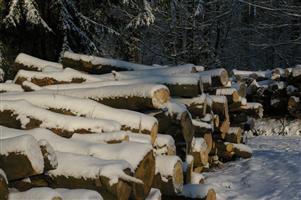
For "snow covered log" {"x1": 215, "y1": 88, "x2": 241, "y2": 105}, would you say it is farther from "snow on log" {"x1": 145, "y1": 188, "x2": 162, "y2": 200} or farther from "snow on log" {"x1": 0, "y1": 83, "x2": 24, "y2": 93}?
"snow on log" {"x1": 145, "y1": 188, "x2": 162, "y2": 200}

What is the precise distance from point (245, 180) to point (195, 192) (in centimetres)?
221

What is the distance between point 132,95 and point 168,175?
1161 mm

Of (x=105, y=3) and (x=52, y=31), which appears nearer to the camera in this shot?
(x=52, y=31)

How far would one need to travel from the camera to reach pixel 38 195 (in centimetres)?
318

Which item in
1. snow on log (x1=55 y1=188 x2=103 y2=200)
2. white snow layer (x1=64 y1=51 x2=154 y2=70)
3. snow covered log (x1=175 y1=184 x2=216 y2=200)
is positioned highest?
white snow layer (x1=64 y1=51 x2=154 y2=70)

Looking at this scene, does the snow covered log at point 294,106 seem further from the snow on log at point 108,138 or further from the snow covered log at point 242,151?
the snow on log at point 108,138

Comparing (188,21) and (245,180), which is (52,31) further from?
(188,21)

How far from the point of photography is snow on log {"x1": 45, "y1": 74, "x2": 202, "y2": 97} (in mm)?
6402

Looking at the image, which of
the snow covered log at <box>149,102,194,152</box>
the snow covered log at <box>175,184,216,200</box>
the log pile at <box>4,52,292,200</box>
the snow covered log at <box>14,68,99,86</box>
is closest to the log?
the log pile at <box>4,52,292,200</box>

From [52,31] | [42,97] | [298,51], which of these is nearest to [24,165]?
[42,97]

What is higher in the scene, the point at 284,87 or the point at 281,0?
the point at 281,0

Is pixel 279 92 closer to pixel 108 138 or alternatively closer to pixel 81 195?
pixel 108 138

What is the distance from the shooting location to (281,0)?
18.3m

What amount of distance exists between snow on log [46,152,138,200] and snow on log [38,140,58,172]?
212mm
